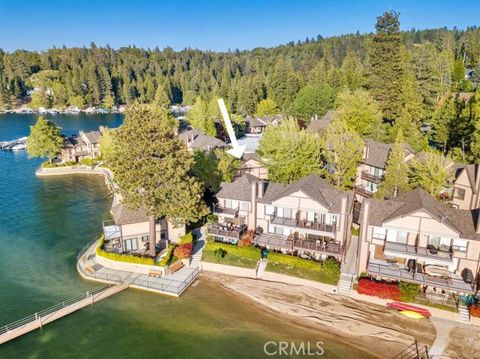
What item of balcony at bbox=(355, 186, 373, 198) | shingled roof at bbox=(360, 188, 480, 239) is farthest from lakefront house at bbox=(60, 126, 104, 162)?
shingled roof at bbox=(360, 188, 480, 239)

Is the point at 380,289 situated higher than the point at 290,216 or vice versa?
the point at 290,216

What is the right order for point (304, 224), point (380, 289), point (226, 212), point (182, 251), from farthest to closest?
point (226, 212)
point (182, 251)
point (304, 224)
point (380, 289)

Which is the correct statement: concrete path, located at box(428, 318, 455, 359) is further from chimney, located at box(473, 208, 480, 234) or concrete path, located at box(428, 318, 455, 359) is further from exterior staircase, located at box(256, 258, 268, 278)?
exterior staircase, located at box(256, 258, 268, 278)

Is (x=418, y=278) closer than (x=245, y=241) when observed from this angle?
Yes

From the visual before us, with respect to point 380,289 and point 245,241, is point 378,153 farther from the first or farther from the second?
point 245,241

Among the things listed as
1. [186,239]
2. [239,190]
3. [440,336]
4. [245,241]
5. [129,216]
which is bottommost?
[440,336]

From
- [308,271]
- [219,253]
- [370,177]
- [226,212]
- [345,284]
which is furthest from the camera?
[370,177]

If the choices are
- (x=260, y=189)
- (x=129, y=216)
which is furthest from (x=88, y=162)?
(x=260, y=189)
